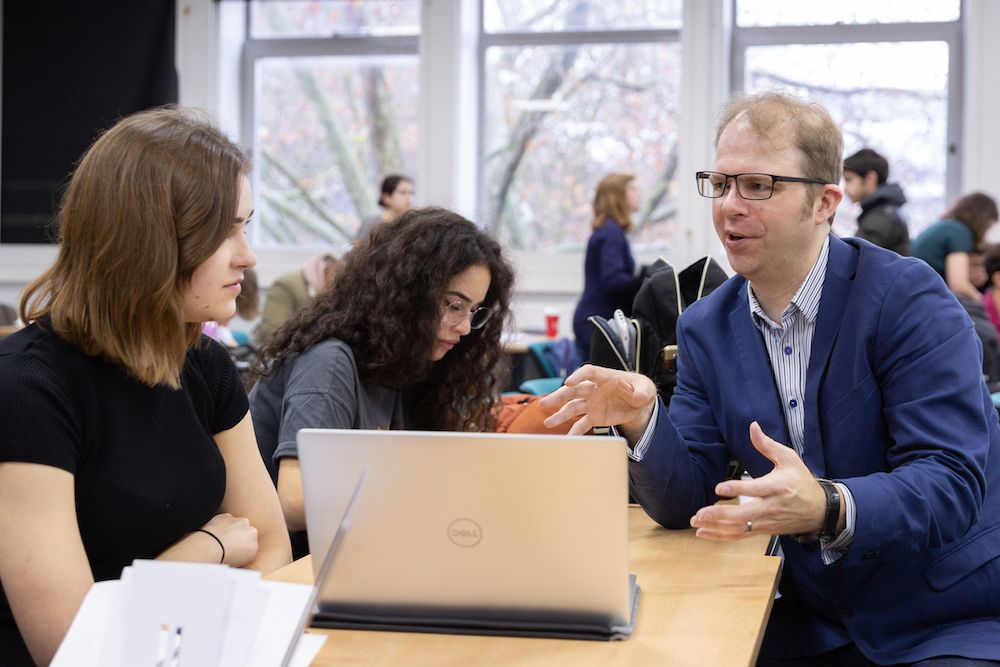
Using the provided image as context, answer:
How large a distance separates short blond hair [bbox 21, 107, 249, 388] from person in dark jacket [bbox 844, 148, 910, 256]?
419 cm

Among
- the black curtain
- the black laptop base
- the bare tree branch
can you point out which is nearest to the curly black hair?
the black laptop base

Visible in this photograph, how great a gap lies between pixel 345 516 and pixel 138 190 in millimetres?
547

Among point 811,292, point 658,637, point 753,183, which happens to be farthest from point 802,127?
point 658,637

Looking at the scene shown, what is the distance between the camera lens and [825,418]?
1.83 metres

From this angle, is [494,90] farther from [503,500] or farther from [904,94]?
[503,500]

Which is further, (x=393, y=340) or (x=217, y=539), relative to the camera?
(x=393, y=340)

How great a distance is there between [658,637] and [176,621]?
23.9 inches

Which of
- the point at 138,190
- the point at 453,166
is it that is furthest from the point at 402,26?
the point at 138,190


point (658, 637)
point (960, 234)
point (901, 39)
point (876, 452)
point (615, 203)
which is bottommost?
point (658, 637)

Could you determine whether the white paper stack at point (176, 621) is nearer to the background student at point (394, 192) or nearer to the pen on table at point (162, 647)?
the pen on table at point (162, 647)

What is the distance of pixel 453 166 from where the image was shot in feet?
23.2

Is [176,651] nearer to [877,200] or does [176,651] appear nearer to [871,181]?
[877,200]

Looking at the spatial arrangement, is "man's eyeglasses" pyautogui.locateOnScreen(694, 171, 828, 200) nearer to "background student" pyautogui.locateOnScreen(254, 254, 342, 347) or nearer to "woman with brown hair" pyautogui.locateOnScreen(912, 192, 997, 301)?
"background student" pyautogui.locateOnScreen(254, 254, 342, 347)

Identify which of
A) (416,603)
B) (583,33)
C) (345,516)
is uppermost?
(583,33)
